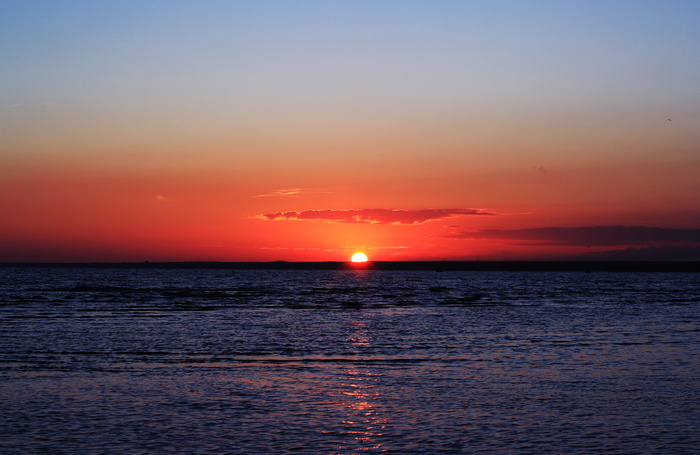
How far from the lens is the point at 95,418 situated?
60.2 ft

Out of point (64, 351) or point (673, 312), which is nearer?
point (64, 351)

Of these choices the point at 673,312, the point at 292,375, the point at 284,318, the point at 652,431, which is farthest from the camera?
the point at 673,312

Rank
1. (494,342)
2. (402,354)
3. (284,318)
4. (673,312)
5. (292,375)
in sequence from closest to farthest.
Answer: (292,375)
(402,354)
(494,342)
(284,318)
(673,312)

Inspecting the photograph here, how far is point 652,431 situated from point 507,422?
3382 millimetres

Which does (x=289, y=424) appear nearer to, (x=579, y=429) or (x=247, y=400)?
(x=247, y=400)

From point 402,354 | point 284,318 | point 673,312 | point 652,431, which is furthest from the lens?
point 673,312

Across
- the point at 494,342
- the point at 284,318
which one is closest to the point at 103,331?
the point at 284,318

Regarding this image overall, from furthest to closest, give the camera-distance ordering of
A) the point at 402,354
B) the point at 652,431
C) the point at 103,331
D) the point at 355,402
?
the point at 103,331, the point at 402,354, the point at 355,402, the point at 652,431

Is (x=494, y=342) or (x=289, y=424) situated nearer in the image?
(x=289, y=424)

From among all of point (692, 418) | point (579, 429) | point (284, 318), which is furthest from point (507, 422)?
point (284, 318)

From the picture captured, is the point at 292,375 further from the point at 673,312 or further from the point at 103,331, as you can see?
the point at 673,312

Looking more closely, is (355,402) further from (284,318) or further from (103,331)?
(284,318)

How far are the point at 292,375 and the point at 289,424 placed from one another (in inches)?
310

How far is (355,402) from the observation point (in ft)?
66.8
